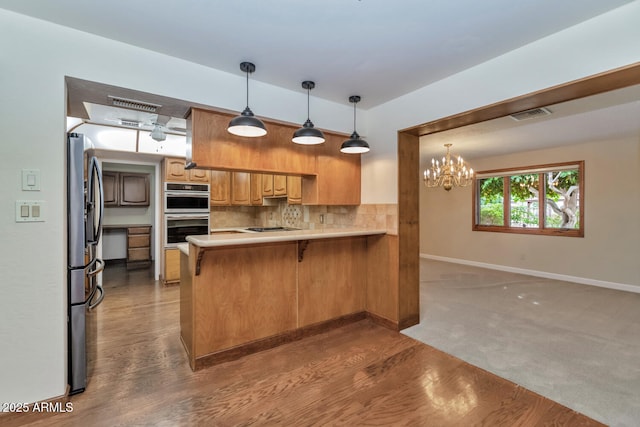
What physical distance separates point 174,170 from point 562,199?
22.7 feet

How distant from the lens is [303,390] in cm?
208

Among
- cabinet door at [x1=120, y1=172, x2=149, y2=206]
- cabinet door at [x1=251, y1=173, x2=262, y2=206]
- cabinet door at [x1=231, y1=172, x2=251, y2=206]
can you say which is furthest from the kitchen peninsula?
cabinet door at [x1=120, y1=172, x2=149, y2=206]

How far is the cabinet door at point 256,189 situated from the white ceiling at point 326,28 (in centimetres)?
317

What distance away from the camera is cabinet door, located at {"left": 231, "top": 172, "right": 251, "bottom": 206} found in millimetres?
5633

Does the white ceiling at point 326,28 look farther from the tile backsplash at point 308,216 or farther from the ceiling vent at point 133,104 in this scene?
the tile backsplash at point 308,216

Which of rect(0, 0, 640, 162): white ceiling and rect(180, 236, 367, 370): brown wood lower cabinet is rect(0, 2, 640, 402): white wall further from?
rect(180, 236, 367, 370): brown wood lower cabinet

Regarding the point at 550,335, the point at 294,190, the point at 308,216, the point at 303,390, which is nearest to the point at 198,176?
the point at 294,190

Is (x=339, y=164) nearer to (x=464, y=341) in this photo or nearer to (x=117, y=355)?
(x=464, y=341)

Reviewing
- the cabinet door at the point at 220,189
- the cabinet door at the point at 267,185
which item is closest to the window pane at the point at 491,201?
the cabinet door at the point at 267,185

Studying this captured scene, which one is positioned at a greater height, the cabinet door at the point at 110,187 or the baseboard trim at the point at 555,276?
the cabinet door at the point at 110,187

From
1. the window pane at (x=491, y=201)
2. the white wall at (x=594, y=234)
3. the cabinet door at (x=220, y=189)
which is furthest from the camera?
the window pane at (x=491, y=201)

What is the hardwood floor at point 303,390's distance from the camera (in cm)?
179

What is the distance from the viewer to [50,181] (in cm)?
191

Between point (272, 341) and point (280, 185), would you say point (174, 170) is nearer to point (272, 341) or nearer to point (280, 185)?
point (280, 185)
